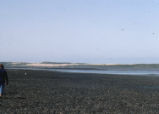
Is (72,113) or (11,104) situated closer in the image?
(72,113)

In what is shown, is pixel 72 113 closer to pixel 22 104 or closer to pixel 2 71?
pixel 22 104

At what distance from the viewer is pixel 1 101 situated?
53.2ft

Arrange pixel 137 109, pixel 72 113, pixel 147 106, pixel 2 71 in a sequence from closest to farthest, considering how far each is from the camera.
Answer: pixel 72 113, pixel 137 109, pixel 147 106, pixel 2 71

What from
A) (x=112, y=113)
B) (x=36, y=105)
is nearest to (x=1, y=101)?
(x=36, y=105)

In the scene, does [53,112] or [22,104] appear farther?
→ [22,104]

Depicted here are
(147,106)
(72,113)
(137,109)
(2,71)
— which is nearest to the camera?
(72,113)

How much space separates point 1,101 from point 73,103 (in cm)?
415

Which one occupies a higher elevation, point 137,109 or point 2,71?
point 2,71

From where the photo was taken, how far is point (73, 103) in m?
15.9

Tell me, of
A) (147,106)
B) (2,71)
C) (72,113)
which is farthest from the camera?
(2,71)

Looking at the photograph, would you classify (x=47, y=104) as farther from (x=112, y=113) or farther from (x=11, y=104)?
(x=112, y=113)

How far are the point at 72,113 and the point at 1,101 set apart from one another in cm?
525

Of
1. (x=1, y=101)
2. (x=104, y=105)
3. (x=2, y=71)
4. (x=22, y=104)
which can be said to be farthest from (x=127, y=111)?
(x=2, y=71)

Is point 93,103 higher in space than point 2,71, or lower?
lower
